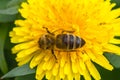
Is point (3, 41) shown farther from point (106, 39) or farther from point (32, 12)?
point (106, 39)

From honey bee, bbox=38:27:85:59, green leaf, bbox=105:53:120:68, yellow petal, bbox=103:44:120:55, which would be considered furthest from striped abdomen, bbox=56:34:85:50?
green leaf, bbox=105:53:120:68

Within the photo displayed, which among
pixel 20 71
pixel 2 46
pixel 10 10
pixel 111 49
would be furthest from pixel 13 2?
pixel 111 49

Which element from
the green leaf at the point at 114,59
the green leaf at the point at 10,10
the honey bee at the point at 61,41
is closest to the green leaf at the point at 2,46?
the green leaf at the point at 10,10

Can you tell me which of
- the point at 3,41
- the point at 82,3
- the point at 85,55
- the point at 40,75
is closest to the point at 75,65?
the point at 85,55

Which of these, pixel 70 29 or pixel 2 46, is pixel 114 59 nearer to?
pixel 70 29

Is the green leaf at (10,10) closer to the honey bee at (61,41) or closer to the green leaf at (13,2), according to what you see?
the green leaf at (13,2)

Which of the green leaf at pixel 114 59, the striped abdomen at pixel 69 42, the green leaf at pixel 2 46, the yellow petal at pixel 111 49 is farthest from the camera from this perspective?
the green leaf at pixel 2 46

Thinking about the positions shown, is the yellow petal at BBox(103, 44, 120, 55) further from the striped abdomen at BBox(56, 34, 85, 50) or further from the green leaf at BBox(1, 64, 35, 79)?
the green leaf at BBox(1, 64, 35, 79)
